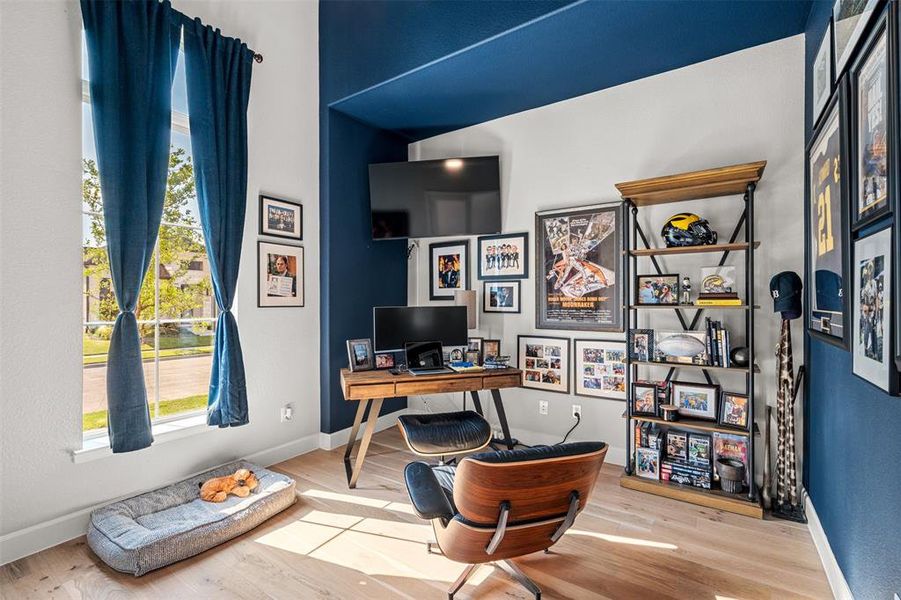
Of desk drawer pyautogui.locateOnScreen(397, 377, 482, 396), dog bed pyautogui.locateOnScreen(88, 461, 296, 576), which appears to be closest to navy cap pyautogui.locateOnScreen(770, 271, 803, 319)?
desk drawer pyautogui.locateOnScreen(397, 377, 482, 396)

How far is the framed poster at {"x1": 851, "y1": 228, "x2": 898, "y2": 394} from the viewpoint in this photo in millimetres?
1115

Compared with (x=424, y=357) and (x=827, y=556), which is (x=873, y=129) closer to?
(x=827, y=556)

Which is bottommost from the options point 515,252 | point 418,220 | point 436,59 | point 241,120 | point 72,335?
point 72,335

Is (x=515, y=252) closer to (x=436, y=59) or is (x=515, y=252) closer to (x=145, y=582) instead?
(x=436, y=59)

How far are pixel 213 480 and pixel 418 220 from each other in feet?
7.95

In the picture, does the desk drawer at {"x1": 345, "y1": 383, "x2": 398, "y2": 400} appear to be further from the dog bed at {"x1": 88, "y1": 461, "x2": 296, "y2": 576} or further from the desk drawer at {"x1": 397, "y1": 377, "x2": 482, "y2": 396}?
the dog bed at {"x1": 88, "y1": 461, "x2": 296, "y2": 576}

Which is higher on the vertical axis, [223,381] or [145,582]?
[223,381]

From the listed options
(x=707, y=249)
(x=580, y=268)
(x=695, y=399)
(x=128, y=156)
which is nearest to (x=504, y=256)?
(x=580, y=268)

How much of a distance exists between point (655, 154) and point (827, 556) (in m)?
2.48

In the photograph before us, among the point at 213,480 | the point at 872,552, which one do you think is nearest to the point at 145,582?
the point at 213,480

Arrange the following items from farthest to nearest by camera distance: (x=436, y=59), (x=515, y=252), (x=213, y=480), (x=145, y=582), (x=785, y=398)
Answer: (x=515, y=252)
(x=436, y=59)
(x=213, y=480)
(x=785, y=398)
(x=145, y=582)

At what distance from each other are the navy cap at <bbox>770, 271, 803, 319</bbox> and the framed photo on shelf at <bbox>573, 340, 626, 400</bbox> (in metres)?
1.02

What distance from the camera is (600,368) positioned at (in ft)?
10.8

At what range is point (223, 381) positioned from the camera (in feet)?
9.25
